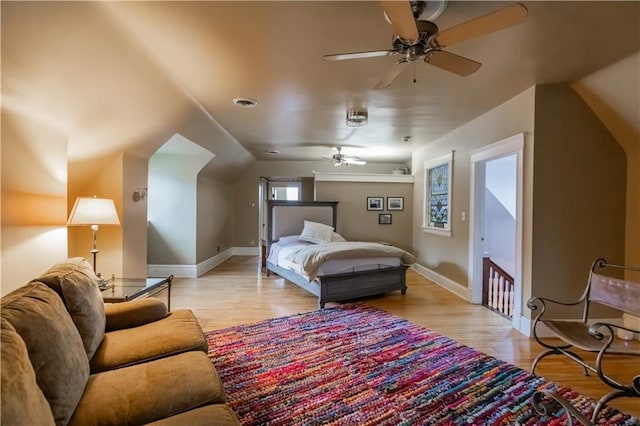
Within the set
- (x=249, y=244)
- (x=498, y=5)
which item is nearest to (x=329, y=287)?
(x=498, y=5)

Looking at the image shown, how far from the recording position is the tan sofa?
3.22 ft

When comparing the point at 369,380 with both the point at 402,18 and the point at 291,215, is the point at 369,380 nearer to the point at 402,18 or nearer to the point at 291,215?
the point at 402,18

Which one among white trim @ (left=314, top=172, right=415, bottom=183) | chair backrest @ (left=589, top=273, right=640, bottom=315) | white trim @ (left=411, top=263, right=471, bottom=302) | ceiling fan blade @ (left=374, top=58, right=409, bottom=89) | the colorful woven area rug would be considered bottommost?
the colorful woven area rug

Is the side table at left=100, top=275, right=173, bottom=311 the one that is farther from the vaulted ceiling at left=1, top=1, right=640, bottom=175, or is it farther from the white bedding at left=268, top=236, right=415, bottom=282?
the white bedding at left=268, top=236, right=415, bottom=282

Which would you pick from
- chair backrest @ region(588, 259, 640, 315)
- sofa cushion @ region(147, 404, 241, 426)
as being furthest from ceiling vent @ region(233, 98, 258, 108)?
chair backrest @ region(588, 259, 640, 315)

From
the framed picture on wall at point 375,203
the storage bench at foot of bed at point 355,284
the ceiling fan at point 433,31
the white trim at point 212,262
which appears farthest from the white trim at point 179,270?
the ceiling fan at point 433,31

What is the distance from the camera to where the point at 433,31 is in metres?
1.75

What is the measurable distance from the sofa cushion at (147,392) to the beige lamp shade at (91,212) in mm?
1849

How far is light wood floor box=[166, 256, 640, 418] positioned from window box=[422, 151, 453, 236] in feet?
3.29

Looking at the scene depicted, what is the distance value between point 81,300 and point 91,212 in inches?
63.7

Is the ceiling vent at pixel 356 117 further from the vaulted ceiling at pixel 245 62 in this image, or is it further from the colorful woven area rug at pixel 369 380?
the colorful woven area rug at pixel 369 380

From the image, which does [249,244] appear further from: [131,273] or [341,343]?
[341,343]

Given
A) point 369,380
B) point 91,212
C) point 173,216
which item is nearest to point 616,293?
point 369,380

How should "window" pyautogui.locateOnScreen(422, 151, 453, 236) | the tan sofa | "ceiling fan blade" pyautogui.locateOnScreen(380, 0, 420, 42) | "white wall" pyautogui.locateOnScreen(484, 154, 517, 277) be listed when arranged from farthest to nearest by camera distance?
"white wall" pyautogui.locateOnScreen(484, 154, 517, 277) → "window" pyautogui.locateOnScreen(422, 151, 453, 236) → "ceiling fan blade" pyautogui.locateOnScreen(380, 0, 420, 42) → the tan sofa
